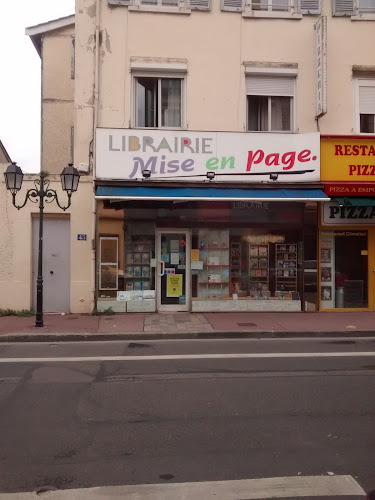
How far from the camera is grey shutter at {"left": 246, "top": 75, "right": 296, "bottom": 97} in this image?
41.3ft

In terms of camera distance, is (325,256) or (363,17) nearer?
(363,17)

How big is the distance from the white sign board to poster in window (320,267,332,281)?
13.7 feet

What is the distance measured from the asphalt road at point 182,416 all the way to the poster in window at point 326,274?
466 centimetres

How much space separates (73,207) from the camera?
12266 mm

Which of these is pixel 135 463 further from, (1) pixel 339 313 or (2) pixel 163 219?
(1) pixel 339 313

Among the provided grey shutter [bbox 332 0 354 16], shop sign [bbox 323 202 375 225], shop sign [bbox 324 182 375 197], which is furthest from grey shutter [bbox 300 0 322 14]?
shop sign [bbox 323 202 375 225]

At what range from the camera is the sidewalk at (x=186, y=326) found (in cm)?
970

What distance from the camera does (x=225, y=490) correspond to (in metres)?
3.49

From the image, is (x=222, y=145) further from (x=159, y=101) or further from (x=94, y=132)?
(x=94, y=132)

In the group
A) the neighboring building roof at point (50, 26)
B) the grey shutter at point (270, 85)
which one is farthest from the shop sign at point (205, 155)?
the neighboring building roof at point (50, 26)

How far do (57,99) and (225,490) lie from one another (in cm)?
1694

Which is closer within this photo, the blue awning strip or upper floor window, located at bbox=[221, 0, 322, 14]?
the blue awning strip

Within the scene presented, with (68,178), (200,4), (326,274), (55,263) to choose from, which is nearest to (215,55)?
(200,4)

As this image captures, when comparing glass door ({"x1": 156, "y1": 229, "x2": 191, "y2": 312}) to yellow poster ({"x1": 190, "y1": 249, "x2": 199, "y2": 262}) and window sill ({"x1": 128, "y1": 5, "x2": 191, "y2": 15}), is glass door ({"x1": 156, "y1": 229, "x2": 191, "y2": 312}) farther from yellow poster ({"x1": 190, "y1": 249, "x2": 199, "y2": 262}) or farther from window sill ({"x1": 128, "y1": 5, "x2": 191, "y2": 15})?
window sill ({"x1": 128, "y1": 5, "x2": 191, "y2": 15})
